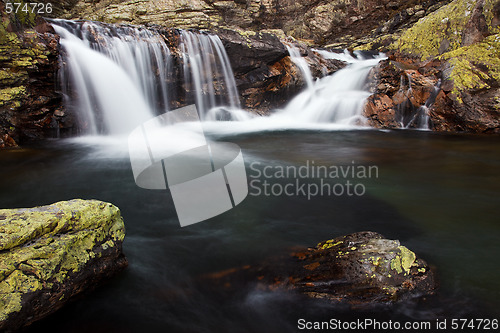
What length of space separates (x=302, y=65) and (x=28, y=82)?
10858mm

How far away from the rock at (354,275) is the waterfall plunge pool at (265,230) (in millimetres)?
102

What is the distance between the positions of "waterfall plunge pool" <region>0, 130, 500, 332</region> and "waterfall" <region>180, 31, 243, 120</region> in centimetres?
573

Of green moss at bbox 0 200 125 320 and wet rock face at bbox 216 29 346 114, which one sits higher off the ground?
wet rock face at bbox 216 29 346 114

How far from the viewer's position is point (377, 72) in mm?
A: 12406

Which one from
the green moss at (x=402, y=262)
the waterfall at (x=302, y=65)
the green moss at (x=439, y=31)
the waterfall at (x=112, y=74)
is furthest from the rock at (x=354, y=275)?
the green moss at (x=439, y=31)

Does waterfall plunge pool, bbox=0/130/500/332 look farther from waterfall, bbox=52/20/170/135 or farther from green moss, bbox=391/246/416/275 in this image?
waterfall, bbox=52/20/170/135


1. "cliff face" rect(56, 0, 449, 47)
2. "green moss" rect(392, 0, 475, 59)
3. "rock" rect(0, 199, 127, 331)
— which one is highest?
"cliff face" rect(56, 0, 449, 47)

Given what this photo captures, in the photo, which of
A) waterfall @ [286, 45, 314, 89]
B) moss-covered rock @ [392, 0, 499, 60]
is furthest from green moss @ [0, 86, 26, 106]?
moss-covered rock @ [392, 0, 499, 60]

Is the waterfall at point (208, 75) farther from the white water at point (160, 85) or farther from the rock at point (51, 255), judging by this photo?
the rock at point (51, 255)

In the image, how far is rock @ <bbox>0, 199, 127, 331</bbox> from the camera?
1.91 meters

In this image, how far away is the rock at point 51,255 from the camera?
1908 millimetres

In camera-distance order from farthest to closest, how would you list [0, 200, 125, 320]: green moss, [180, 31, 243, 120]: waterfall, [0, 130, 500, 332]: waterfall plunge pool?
[180, 31, 243, 120]: waterfall → [0, 130, 500, 332]: waterfall plunge pool → [0, 200, 125, 320]: green moss

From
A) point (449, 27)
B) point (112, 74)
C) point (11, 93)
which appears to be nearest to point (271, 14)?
point (449, 27)

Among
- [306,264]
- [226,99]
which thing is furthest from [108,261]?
[226,99]
